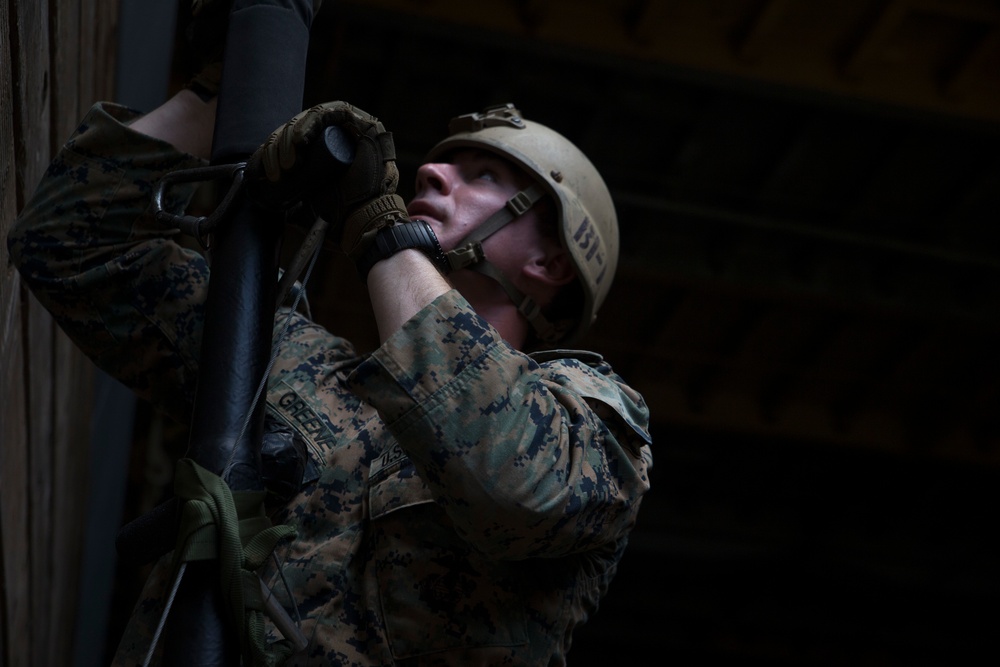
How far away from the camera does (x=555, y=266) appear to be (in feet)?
10.2

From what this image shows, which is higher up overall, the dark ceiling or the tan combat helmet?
the tan combat helmet

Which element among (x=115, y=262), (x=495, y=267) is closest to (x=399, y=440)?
(x=115, y=262)

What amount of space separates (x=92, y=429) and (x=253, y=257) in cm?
396

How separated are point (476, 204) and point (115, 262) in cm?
90

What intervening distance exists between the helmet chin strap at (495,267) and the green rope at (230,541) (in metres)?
1.18

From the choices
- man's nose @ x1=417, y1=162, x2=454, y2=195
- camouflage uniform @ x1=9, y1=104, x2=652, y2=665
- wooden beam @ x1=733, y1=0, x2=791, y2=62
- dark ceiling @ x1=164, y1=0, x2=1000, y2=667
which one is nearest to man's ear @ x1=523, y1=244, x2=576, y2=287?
man's nose @ x1=417, y1=162, x2=454, y2=195

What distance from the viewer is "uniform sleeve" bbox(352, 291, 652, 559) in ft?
5.99

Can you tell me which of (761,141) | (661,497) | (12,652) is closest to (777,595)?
(661,497)

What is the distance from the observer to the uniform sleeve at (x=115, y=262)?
2453 millimetres

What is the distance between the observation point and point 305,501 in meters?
2.31

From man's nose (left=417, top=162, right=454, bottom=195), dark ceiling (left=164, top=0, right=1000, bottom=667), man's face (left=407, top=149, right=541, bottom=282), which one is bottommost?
dark ceiling (left=164, top=0, right=1000, bottom=667)

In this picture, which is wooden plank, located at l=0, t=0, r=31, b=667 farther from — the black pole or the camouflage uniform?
the black pole

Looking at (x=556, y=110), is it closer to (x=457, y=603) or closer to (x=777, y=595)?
(x=457, y=603)

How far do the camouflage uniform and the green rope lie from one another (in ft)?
0.92
